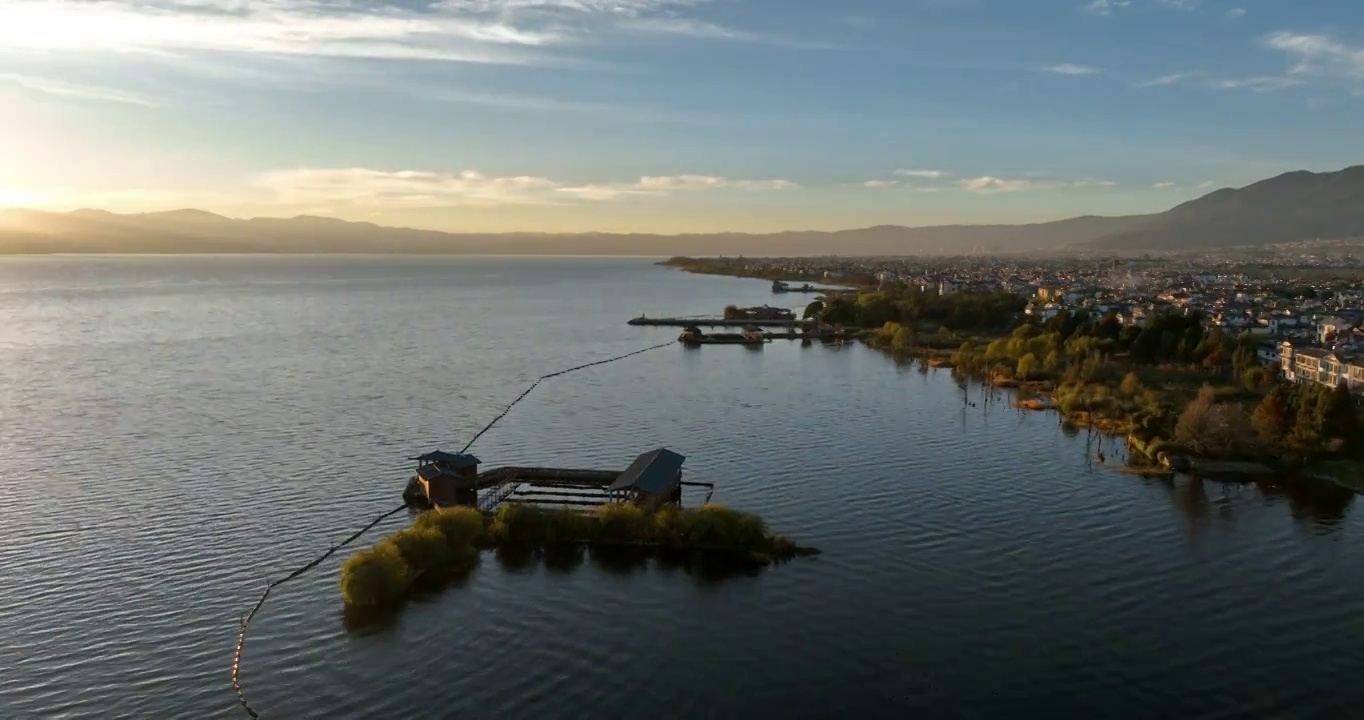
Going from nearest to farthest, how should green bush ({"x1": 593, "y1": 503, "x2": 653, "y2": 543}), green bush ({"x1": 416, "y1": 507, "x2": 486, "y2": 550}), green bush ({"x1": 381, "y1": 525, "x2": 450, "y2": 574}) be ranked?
green bush ({"x1": 381, "y1": 525, "x2": 450, "y2": 574}), green bush ({"x1": 416, "y1": 507, "x2": 486, "y2": 550}), green bush ({"x1": 593, "y1": 503, "x2": 653, "y2": 543})

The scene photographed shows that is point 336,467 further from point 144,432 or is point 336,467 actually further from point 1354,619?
point 1354,619

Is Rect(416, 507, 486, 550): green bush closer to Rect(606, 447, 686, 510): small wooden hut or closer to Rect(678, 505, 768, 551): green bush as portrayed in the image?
Rect(606, 447, 686, 510): small wooden hut

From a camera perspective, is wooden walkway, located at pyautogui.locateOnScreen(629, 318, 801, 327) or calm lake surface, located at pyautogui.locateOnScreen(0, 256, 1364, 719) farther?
wooden walkway, located at pyautogui.locateOnScreen(629, 318, 801, 327)

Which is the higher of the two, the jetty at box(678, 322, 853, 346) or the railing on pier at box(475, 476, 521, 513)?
the jetty at box(678, 322, 853, 346)

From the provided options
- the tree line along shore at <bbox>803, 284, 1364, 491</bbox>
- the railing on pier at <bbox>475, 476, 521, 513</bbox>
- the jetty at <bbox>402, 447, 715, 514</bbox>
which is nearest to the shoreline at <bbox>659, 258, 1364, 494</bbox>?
the tree line along shore at <bbox>803, 284, 1364, 491</bbox>

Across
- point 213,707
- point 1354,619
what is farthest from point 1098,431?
point 213,707

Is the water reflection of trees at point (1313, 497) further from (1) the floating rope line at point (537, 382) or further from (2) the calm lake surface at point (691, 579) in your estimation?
(1) the floating rope line at point (537, 382)

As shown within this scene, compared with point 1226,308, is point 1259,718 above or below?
below
